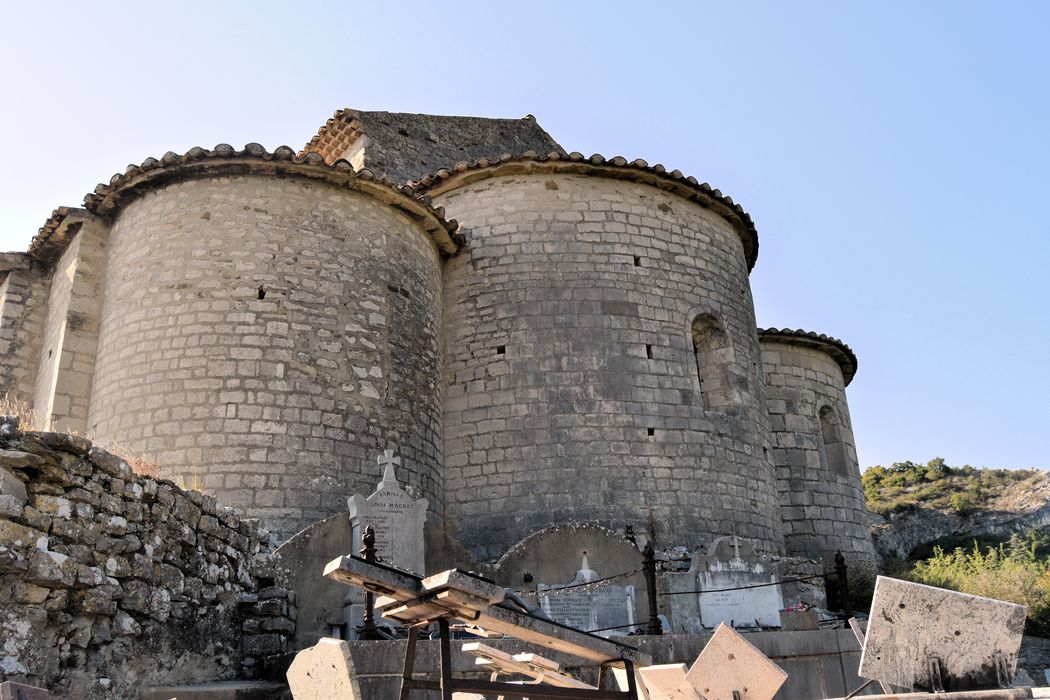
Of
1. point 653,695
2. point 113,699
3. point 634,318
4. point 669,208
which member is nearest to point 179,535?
point 113,699

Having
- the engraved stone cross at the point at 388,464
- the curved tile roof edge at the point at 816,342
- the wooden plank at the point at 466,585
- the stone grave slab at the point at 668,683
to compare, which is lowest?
the stone grave slab at the point at 668,683

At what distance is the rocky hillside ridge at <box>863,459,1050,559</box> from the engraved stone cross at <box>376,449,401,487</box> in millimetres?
19123

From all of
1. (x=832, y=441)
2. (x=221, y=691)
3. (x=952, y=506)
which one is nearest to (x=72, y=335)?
(x=221, y=691)

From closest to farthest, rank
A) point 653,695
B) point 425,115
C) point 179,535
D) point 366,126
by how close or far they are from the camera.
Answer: point 653,695 < point 179,535 < point 366,126 < point 425,115

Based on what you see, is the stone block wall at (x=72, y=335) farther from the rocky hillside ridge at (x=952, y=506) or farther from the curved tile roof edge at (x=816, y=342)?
the rocky hillside ridge at (x=952, y=506)

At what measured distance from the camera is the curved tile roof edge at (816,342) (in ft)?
50.0

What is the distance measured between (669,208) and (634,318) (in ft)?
6.93

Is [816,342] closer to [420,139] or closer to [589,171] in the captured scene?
[589,171]

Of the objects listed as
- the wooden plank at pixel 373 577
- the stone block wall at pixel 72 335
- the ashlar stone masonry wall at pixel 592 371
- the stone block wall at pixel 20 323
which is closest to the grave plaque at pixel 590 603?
the ashlar stone masonry wall at pixel 592 371

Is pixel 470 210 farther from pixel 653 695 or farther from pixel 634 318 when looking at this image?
pixel 653 695

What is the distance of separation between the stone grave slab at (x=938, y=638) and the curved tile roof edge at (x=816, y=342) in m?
11.0

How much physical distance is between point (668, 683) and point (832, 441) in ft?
37.2

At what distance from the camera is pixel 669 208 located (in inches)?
531

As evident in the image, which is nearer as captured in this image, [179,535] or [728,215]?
[179,535]
